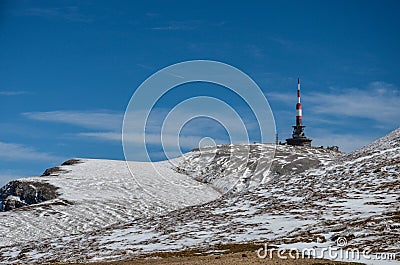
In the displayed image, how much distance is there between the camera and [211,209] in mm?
74125

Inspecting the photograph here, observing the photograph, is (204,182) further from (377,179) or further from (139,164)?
(377,179)

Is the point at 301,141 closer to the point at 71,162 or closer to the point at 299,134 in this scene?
the point at 299,134

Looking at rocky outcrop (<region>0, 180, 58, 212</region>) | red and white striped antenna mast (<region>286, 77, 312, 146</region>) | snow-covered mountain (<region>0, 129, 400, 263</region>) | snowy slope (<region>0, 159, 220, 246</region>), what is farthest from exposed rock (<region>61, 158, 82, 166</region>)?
red and white striped antenna mast (<region>286, 77, 312, 146</region>)

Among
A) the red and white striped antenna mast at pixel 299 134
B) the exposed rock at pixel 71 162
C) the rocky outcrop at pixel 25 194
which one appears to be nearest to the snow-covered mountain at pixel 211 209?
the rocky outcrop at pixel 25 194

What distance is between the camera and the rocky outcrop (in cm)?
10438

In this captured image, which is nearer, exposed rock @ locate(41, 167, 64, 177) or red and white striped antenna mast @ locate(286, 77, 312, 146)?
exposed rock @ locate(41, 167, 64, 177)

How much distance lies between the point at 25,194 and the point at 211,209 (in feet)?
162

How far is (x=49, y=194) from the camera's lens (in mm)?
103250

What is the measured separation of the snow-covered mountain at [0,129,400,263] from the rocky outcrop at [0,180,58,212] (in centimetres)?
148

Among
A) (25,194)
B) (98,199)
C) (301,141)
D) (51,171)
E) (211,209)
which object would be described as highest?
(301,141)

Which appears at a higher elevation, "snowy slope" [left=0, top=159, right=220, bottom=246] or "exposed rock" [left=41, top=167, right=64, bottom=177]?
"exposed rock" [left=41, top=167, right=64, bottom=177]

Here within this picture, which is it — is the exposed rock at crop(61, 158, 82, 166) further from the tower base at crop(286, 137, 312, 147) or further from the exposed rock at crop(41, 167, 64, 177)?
the tower base at crop(286, 137, 312, 147)

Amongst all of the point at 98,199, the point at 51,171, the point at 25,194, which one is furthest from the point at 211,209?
the point at 51,171

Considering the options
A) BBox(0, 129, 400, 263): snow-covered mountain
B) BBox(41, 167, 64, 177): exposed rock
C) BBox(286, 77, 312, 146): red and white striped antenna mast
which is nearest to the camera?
BBox(0, 129, 400, 263): snow-covered mountain
